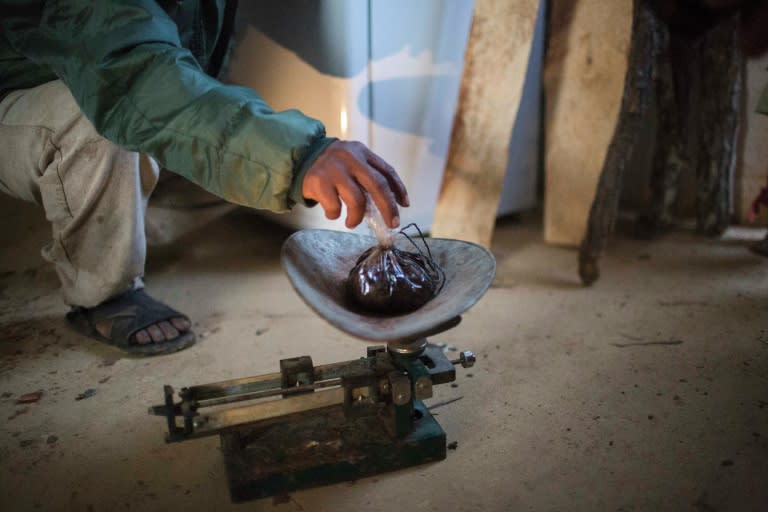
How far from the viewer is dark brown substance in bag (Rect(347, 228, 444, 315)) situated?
50.3 inches

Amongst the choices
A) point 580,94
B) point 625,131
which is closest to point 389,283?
point 625,131

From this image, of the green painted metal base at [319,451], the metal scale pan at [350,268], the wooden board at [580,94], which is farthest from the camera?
the wooden board at [580,94]

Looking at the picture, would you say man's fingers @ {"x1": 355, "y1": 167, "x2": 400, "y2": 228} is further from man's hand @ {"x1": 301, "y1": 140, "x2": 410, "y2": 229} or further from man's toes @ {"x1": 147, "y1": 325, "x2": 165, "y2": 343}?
man's toes @ {"x1": 147, "y1": 325, "x2": 165, "y2": 343}

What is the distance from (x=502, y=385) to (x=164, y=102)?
1084 mm

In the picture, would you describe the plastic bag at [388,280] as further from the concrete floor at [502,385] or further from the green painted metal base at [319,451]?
the concrete floor at [502,385]

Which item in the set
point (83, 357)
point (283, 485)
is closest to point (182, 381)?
point (83, 357)

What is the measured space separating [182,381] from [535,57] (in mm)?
1931

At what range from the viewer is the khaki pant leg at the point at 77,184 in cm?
177

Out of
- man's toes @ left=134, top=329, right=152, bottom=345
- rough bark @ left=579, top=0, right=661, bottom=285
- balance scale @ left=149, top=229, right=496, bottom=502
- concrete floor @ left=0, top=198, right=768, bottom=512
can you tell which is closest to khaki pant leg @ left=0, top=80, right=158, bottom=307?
man's toes @ left=134, top=329, right=152, bottom=345

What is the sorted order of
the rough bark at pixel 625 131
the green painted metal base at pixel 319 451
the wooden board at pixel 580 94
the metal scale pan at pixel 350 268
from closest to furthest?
the metal scale pan at pixel 350 268, the green painted metal base at pixel 319 451, the rough bark at pixel 625 131, the wooden board at pixel 580 94

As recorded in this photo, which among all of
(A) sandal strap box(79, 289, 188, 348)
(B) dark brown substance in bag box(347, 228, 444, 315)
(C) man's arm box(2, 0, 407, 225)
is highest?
(C) man's arm box(2, 0, 407, 225)

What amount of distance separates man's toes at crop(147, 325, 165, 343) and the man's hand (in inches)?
37.9

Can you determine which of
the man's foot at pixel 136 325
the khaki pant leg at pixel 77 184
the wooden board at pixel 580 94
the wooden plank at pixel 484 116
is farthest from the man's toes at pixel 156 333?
the wooden board at pixel 580 94

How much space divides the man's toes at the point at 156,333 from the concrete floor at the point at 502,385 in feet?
0.27
